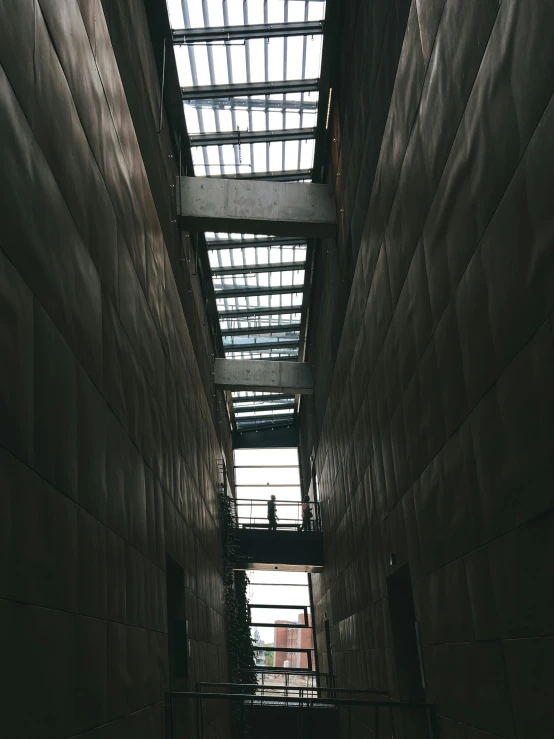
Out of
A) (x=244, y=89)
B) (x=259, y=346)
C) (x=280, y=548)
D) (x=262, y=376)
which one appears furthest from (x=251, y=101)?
(x=259, y=346)

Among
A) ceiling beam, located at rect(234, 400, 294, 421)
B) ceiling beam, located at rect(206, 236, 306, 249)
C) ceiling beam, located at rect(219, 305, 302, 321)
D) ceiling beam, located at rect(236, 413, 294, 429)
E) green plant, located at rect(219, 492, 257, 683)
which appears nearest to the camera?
ceiling beam, located at rect(206, 236, 306, 249)

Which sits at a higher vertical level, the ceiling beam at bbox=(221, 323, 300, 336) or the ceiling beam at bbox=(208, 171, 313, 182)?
the ceiling beam at bbox=(208, 171, 313, 182)

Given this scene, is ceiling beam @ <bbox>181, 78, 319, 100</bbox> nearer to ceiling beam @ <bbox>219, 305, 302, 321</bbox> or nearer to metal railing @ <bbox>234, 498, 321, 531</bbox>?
ceiling beam @ <bbox>219, 305, 302, 321</bbox>

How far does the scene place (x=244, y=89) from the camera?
13.9 metres

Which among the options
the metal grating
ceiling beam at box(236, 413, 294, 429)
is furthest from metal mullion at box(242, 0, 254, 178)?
ceiling beam at box(236, 413, 294, 429)

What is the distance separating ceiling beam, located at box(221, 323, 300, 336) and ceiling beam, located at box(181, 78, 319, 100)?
36.7 ft

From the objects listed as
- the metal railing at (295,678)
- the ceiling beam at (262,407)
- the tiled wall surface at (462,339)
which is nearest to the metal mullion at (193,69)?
the tiled wall surface at (462,339)

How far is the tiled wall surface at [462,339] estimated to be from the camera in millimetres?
4730

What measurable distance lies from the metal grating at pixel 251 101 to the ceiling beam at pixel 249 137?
0.02 m

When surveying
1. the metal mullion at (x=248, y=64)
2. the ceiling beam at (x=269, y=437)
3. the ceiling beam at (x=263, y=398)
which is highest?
the metal mullion at (x=248, y=64)

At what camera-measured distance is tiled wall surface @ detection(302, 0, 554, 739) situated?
15.5 feet

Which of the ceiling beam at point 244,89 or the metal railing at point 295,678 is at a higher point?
the ceiling beam at point 244,89

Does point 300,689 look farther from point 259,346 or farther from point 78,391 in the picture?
point 259,346

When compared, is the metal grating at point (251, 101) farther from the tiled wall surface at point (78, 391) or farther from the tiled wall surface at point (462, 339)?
the tiled wall surface at point (78, 391)
